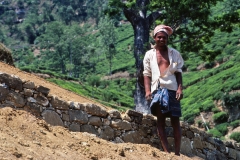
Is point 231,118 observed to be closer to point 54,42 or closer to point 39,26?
point 54,42

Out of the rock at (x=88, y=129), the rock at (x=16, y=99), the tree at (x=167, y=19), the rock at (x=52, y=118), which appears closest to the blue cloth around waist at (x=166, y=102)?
the rock at (x=88, y=129)

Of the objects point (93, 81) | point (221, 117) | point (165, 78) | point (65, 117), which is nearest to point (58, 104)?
point (65, 117)

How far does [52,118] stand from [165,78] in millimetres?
1530

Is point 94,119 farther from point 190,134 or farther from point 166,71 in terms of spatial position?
point 190,134

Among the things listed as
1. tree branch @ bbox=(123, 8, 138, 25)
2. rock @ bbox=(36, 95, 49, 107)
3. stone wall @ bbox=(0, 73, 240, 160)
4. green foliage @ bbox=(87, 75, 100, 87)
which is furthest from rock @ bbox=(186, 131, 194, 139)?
green foliage @ bbox=(87, 75, 100, 87)

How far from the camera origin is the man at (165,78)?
17.2ft

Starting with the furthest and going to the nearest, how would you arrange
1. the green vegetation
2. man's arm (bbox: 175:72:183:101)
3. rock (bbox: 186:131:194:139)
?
the green vegetation
rock (bbox: 186:131:194:139)
man's arm (bbox: 175:72:183:101)

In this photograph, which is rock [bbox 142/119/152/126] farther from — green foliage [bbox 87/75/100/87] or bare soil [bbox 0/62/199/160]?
green foliage [bbox 87/75/100/87]

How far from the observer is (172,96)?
5.25m

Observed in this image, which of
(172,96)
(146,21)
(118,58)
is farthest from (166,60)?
(118,58)

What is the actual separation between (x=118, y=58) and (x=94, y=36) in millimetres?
19882

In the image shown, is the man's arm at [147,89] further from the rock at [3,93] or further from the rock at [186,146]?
the rock at [3,93]

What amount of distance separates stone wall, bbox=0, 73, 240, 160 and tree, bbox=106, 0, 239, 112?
3.08m

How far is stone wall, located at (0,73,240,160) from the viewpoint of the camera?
4.64 m
